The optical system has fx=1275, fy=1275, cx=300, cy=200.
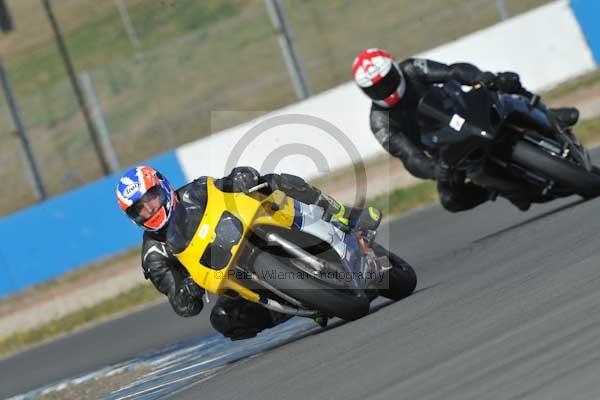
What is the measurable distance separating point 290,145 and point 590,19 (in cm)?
474

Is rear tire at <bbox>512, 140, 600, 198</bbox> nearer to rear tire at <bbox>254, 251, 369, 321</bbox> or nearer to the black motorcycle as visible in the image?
the black motorcycle

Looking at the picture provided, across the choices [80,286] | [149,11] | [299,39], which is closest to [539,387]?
[80,286]

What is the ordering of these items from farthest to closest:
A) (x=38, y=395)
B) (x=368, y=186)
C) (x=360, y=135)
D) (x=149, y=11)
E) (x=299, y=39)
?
1. (x=149, y=11)
2. (x=299, y=39)
3. (x=360, y=135)
4. (x=368, y=186)
5. (x=38, y=395)

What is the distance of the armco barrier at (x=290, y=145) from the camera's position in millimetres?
18203

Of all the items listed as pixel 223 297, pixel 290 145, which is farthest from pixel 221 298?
pixel 290 145

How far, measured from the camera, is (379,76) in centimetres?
1012

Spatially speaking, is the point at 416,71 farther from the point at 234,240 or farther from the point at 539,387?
the point at 539,387

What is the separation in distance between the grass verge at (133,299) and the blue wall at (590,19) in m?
2.33

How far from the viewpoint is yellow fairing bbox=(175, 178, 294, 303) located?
782cm

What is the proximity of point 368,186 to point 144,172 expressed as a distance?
9.70m

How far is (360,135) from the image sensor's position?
18797 mm

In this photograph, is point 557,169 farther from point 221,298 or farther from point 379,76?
point 221,298

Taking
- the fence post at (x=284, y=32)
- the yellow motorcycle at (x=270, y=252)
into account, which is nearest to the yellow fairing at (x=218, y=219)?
the yellow motorcycle at (x=270, y=252)

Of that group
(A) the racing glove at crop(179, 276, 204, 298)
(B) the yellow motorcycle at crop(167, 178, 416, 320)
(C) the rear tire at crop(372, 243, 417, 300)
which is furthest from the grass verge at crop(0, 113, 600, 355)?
(A) the racing glove at crop(179, 276, 204, 298)
